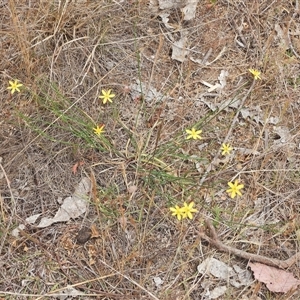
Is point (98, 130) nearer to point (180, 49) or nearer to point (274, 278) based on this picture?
point (180, 49)

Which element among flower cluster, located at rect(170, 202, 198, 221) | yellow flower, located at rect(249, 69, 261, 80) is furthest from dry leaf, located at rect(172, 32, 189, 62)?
flower cluster, located at rect(170, 202, 198, 221)

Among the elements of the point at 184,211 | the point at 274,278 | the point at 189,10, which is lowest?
the point at 274,278

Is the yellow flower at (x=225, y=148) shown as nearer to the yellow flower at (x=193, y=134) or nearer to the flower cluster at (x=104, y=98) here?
the yellow flower at (x=193, y=134)

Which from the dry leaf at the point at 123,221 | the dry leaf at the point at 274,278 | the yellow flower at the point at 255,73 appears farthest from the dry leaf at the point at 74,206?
the yellow flower at the point at 255,73

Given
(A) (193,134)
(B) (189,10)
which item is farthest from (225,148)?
(B) (189,10)

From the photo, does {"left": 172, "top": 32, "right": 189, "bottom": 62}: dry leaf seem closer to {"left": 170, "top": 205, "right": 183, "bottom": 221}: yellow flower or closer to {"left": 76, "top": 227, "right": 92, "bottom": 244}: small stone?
{"left": 170, "top": 205, "right": 183, "bottom": 221}: yellow flower

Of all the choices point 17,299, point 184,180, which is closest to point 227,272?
point 184,180
